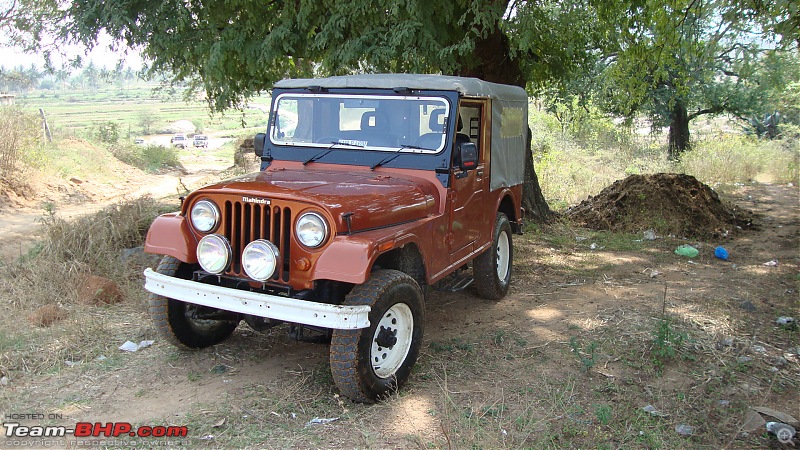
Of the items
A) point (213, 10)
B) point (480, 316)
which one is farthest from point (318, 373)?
point (213, 10)

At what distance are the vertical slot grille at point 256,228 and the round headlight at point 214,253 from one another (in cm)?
9

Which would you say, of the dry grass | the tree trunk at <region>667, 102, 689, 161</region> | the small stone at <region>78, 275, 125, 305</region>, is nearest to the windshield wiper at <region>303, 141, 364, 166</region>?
the dry grass

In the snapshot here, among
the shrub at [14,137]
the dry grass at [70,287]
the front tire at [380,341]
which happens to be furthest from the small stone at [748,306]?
the shrub at [14,137]

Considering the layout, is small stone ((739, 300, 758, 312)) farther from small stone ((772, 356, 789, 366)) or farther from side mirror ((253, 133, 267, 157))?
side mirror ((253, 133, 267, 157))

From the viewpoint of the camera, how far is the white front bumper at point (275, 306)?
376 centimetres

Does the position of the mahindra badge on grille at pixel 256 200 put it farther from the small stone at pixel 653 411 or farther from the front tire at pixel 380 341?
the small stone at pixel 653 411

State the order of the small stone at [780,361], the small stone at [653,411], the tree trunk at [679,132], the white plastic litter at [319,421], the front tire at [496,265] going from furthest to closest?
the tree trunk at [679,132]
the front tire at [496,265]
the small stone at [780,361]
the small stone at [653,411]
the white plastic litter at [319,421]

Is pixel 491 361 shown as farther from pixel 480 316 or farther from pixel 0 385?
pixel 0 385

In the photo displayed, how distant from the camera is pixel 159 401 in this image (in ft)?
14.0

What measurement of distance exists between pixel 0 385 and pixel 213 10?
5.36m

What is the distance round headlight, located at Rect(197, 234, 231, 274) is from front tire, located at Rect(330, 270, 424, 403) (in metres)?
0.85

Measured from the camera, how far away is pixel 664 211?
32.3 feet

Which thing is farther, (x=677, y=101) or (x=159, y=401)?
(x=677, y=101)

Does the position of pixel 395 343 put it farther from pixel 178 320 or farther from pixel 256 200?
pixel 178 320
